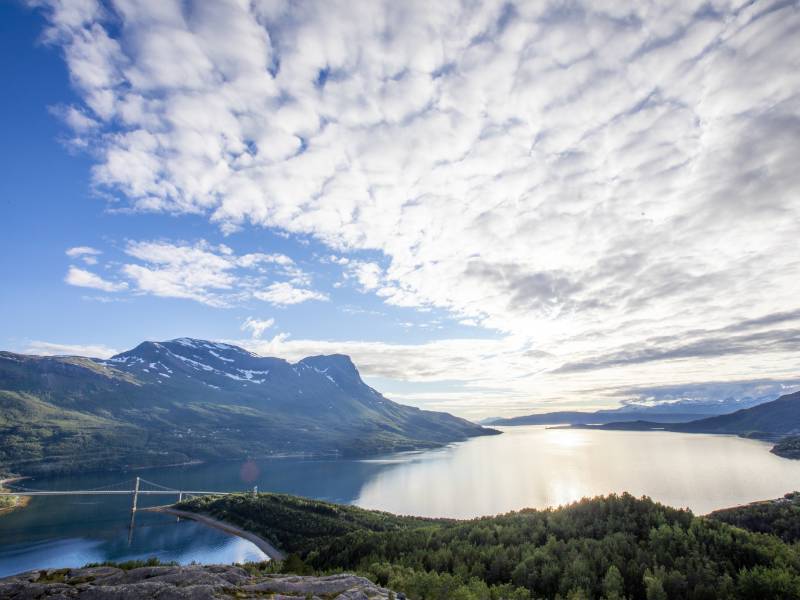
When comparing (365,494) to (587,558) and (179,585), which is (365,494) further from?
(179,585)

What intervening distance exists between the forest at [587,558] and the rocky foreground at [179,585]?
173 inches

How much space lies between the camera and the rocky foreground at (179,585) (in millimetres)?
12711

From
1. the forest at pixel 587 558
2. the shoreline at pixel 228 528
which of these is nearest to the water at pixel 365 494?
the shoreline at pixel 228 528

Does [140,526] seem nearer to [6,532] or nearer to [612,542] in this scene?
[6,532]

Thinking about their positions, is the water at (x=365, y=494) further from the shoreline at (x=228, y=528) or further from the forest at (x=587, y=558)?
the forest at (x=587, y=558)

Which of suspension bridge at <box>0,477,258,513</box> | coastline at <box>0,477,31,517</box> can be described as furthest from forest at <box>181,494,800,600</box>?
coastline at <box>0,477,31,517</box>

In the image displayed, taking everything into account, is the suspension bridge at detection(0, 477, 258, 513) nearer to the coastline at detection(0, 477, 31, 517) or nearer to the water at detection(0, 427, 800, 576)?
the coastline at detection(0, 477, 31, 517)

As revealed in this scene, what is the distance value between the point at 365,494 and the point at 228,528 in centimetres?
6002

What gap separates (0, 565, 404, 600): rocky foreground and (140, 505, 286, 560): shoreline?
53.0 metres

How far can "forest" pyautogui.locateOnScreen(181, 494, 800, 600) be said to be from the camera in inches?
835

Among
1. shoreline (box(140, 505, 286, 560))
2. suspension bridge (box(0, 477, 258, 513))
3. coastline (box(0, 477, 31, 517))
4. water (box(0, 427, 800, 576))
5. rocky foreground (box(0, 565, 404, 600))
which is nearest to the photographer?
rocky foreground (box(0, 565, 404, 600))

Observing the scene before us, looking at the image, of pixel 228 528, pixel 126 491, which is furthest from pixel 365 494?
pixel 126 491

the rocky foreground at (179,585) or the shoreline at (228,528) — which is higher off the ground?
the rocky foreground at (179,585)

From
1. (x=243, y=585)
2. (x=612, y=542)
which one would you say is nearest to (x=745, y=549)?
(x=612, y=542)
